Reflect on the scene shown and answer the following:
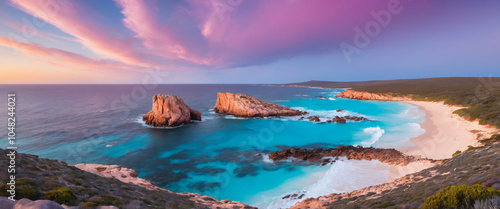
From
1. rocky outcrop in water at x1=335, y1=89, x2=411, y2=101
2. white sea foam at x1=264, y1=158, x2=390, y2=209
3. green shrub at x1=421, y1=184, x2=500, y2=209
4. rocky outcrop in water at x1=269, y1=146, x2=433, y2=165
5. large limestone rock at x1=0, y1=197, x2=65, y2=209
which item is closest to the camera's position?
large limestone rock at x1=0, y1=197, x2=65, y2=209

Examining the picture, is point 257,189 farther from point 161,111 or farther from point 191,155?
point 161,111

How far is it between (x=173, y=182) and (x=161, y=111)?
1091 inches

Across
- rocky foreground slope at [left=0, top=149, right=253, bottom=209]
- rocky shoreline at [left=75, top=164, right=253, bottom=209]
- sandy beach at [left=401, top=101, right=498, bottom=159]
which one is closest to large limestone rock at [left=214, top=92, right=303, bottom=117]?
sandy beach at [left=401, top=101, right=498, bottom=159]

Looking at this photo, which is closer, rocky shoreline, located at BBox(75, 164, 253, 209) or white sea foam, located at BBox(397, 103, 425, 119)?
rocky shoreline, located at BBox(75, 164, 253, 209)

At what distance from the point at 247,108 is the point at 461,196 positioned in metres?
49.4

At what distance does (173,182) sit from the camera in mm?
18875

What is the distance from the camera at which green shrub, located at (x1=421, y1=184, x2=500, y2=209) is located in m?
5.15

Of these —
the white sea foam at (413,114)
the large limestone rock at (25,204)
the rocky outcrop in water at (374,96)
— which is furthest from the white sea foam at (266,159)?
the rocky outcrop in water at (374,96)

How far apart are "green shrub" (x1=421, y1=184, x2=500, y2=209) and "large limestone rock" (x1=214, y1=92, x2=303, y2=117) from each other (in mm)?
47757

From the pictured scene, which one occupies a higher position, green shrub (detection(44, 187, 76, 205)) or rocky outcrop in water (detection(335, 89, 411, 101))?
rocky outcrop in water (detection(335, 89, 411, 101))

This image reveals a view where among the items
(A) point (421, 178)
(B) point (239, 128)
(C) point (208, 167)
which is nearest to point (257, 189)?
(C) point (208, 167)

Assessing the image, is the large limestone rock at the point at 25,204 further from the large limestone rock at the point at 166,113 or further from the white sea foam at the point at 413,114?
the white sea foam at the point at 413,114

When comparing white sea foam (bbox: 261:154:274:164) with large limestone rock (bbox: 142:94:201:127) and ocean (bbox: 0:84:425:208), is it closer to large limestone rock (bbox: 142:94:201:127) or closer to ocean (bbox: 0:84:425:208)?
ocean (bbox: 0:84:425:208)

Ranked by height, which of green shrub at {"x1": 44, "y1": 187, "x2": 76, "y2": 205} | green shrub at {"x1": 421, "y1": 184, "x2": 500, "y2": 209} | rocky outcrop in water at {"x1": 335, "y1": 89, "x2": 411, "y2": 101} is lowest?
green shrub at {"x1": 44, "y1": 187, "x2": 76, "y2": 205}
